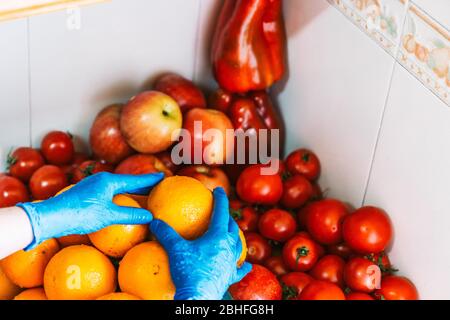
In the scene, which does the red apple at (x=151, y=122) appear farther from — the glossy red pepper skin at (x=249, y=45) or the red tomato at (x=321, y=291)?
the red tomato at (x=321, y=291)

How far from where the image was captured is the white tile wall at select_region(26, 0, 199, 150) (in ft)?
4.43

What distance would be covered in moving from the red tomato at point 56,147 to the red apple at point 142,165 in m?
0.16

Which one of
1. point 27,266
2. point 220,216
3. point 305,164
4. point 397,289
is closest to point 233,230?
point 220,216

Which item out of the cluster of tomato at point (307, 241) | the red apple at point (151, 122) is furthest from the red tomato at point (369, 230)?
the red apple at point (151, 122)

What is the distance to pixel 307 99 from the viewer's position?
1.45 metres

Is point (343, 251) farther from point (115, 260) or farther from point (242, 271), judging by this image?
point (115, 260)

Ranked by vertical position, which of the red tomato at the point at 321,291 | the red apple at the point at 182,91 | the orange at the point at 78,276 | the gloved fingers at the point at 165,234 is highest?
the red apple at the point at 182,91

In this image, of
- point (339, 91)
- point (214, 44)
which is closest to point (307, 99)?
point (339, 91)

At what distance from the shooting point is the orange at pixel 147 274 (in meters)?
0.79

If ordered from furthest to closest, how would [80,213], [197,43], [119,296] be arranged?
[197,43]
[80,213]
[119,296]

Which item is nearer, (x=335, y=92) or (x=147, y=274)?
(x=147, y=274)

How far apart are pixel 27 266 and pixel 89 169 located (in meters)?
0.55

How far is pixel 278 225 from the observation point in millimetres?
1316

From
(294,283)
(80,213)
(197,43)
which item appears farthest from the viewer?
(197,43)
